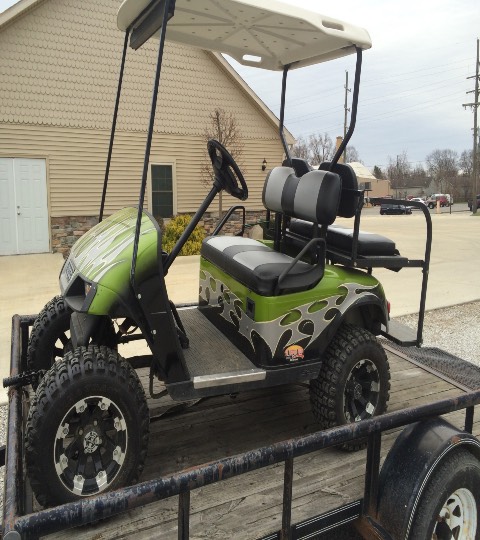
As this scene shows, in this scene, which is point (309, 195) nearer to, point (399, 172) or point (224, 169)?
point (224, 169)

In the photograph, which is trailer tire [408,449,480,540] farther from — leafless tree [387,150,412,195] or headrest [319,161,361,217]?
leafless tree [387,150,412,195]

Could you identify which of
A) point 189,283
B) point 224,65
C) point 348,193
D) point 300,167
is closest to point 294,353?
point 348,193

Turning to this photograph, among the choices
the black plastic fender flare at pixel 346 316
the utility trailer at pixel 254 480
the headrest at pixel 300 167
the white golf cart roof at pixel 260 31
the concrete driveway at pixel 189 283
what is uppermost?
the white golf cart roof at pixel 260 31

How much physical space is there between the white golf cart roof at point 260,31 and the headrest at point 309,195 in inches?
28.4

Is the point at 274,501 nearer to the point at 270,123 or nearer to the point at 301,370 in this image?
the point at 301,370

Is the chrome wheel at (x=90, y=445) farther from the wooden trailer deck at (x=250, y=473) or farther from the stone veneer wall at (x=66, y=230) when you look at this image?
the stone veneer wall at (x=66, y=230)

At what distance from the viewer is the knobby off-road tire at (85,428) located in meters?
1.92

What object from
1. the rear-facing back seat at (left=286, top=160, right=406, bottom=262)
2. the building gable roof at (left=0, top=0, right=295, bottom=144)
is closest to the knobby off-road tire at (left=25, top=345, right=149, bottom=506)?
the rear-facing back seat at (left=286, top=160, right=406, bottom=262)

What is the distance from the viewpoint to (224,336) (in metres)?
3.00

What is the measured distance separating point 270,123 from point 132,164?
4.09 meters

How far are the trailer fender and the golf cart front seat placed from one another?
873 mm

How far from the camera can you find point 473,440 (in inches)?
84.7

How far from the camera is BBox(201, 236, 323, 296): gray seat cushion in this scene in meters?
2.52

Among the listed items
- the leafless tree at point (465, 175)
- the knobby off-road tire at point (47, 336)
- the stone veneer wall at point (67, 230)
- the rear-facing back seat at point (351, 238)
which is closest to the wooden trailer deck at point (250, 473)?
the knobby off-road tire at point (47, 336)
